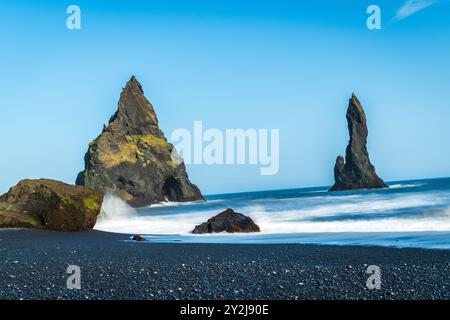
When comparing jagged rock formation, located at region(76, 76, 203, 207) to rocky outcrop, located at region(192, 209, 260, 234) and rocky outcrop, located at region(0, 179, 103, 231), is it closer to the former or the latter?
rocky outcrop, located at region(192, 209, 260, 234)

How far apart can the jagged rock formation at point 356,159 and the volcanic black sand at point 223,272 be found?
12443 centimetres

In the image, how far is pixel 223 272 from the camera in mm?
12820

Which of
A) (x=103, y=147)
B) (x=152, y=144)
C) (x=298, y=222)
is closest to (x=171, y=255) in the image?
(x=298, y=222)

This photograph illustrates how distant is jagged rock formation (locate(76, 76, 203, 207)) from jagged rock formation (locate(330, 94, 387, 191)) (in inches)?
1626

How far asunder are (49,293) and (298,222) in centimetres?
2536

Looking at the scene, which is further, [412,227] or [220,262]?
[412,227]

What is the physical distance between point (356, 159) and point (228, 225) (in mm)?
118463

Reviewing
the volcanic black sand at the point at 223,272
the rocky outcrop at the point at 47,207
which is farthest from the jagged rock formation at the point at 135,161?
the volcanic black sand at the point at 223,272

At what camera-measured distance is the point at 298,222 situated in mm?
34406

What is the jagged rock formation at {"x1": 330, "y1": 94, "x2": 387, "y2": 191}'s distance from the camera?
138750 mm

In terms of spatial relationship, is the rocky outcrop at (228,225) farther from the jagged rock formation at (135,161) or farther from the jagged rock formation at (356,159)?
the jagged rock formation at (356,159)

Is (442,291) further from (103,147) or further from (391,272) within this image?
(103,147)

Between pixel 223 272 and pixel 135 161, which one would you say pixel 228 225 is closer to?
pixel 223 272
